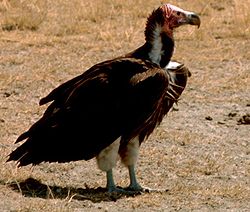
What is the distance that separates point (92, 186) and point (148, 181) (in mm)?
515

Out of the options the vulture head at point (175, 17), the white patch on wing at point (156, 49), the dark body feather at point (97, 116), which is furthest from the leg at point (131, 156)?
the vulture head at point (175, 17)

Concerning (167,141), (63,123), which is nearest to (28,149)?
(63,123)

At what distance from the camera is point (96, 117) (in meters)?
6.35

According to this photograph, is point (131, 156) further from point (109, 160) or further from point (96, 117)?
point (96, 117)

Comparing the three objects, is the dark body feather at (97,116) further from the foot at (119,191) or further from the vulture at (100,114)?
the foot at (119,191)

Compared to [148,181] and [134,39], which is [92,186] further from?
[134,39]

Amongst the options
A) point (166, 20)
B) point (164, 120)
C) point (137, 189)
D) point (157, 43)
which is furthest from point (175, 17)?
point (164, 120)

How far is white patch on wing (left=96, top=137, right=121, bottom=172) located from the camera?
6.47 metres

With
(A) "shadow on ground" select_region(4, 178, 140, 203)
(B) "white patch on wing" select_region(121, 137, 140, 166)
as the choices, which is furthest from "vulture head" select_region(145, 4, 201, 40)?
(A) "shadow on ground" select_region(4, 178, 140, 203)

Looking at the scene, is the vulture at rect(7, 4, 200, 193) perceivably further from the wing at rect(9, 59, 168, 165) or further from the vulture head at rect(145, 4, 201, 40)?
the vulture head at rect(145, 4, 201, 40)

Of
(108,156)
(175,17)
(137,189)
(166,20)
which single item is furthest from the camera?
(175,17)

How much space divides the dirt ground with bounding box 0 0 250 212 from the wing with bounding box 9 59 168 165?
30cm

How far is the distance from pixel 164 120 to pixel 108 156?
2439mm

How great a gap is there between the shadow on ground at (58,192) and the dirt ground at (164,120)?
0.4 inches
